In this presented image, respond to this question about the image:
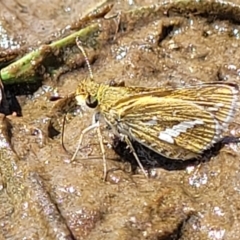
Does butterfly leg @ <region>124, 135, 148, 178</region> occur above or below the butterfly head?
Result: below

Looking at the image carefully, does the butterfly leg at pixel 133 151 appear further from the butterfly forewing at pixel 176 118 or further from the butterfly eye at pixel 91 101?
the butterfly eye at pixel 91 101

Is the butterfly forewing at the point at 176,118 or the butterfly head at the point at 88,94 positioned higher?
the butterfly head at the point at 88,94

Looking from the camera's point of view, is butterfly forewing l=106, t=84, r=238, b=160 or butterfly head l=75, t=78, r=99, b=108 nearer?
butterfly forewing l=106, t=84, r=238, b=160

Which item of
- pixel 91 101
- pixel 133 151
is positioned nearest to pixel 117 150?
pixel 133 151

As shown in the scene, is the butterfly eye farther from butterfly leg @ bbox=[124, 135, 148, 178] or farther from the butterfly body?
butterfly leg @ bbox=[124, 135, 148, 178]

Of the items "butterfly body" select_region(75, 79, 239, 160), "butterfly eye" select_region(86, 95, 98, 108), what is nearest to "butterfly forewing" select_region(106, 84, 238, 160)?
"butterfly body" select_region(75, 79, 239, 160)

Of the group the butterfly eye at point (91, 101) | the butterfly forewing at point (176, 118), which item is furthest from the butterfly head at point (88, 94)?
the butterfly forewing at point (176, 118)

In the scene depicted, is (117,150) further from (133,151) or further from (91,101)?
(91,101)

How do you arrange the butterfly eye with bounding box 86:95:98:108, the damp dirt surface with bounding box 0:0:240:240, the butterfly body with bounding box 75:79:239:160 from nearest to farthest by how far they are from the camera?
the damp dirt surface with bounding box 0:0:240:240
the butterfly body with bounding box 75:79:239:160
the butterfly eye with bounding box 86:95:98:108
